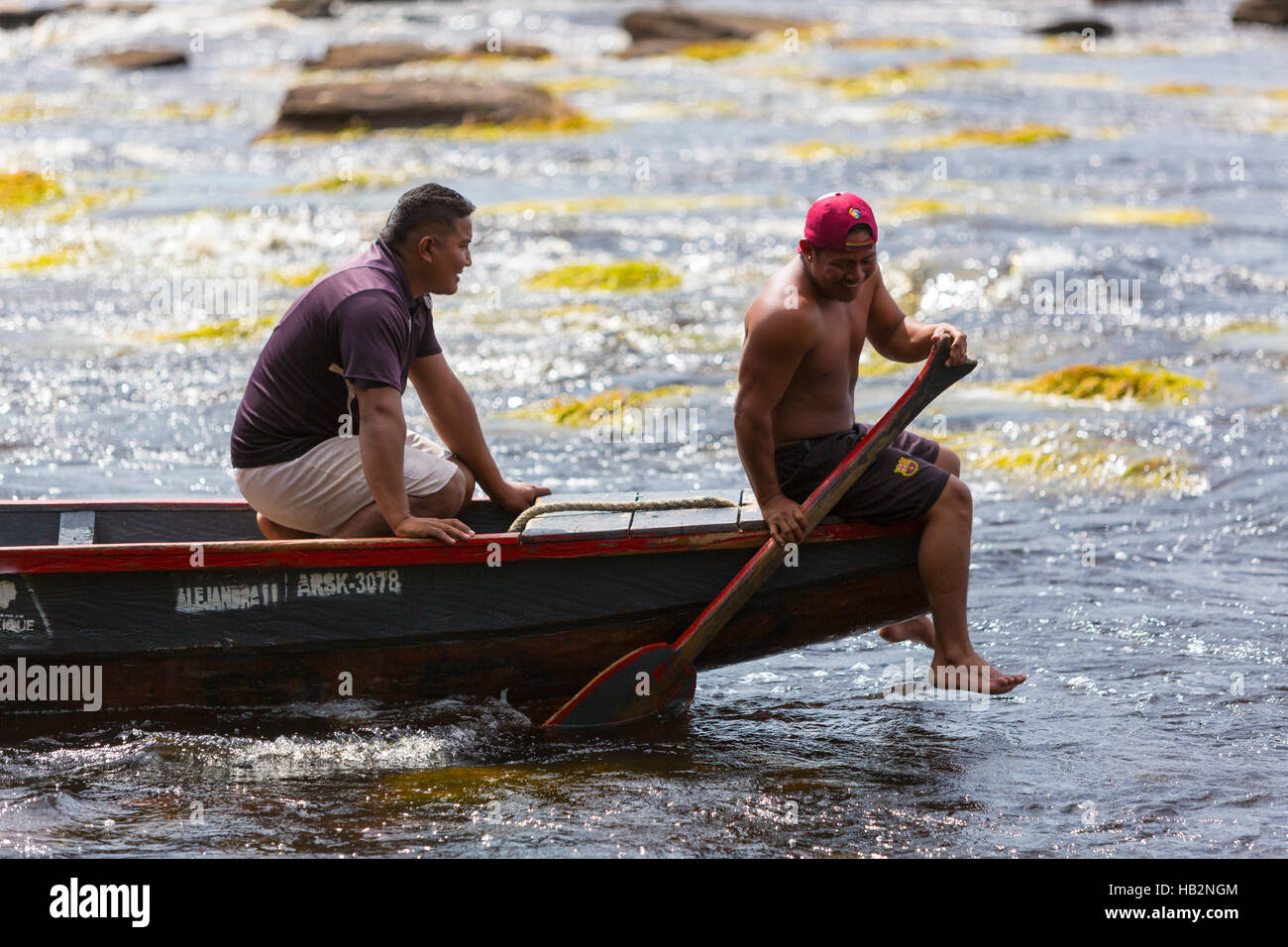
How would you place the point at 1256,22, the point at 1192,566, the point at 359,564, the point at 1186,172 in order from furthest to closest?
1. the point at 1256,22
2. the point at 1186,172
3. the point at 1192,566
4. the point at 359,564

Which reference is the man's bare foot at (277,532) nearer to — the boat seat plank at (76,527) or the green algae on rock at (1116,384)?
the boat seat plank at (76,527)

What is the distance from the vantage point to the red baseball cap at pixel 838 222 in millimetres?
5234

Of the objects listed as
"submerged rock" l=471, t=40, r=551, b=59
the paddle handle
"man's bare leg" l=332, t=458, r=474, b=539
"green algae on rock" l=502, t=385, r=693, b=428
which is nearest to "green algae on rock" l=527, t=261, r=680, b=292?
"green algae on rock" l=502, t=385, r=693, b=428

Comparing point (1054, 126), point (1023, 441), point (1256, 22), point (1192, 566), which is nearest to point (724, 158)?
point (1054, 126)

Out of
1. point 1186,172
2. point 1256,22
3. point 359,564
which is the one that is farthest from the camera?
point 1256,22

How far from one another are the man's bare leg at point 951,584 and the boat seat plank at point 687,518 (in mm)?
686

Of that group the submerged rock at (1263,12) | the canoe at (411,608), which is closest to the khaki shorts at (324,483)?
the canoe at (411,608)

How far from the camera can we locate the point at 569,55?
3142cm

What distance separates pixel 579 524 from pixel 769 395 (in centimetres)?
79

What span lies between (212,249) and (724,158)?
728cm

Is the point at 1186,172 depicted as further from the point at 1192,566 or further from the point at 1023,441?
the point at 1192,566

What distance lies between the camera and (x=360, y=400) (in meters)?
5.34

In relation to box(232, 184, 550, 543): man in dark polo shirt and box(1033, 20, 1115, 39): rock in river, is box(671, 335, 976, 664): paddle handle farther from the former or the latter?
box(1033, 20, 1115, 39): rock in river

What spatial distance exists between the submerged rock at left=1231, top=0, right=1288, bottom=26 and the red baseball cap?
3342cm
